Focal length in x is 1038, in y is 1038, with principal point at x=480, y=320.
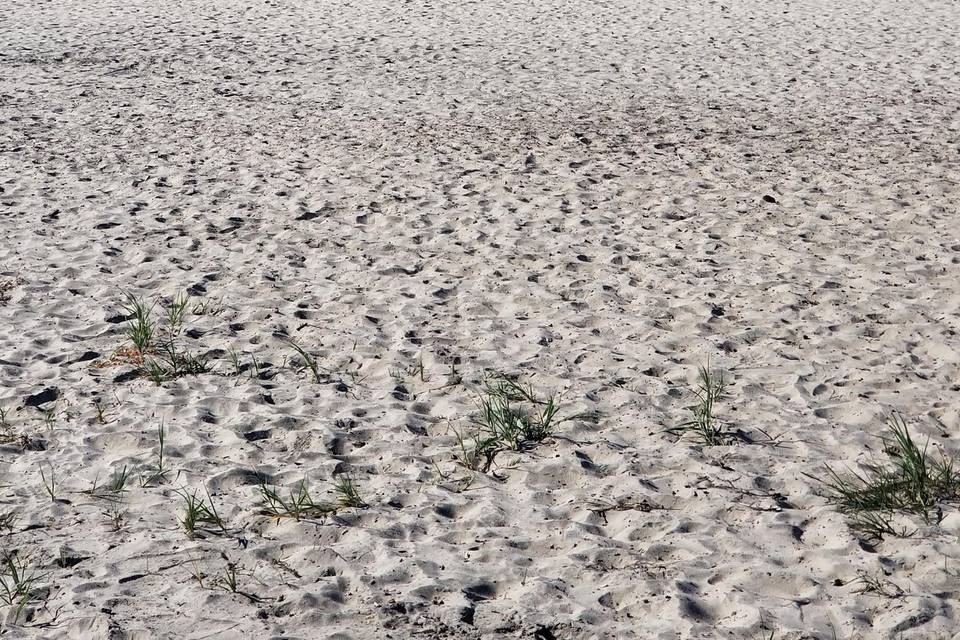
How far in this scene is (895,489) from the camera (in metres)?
4.07

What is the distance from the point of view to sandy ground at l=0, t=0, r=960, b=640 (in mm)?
3623

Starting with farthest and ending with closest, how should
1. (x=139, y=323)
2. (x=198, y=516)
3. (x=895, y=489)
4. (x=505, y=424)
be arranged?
1. (x=139, y=323)
2. (x=505, y=424)
3. (x=895, y=489)
4. (x=198, y=516)

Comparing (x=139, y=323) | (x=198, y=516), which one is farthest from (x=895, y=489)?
(x=139, y=323)

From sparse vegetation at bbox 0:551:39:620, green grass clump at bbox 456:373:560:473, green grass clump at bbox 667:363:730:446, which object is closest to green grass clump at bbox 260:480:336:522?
green grass clump at bbox 456:373:560:473

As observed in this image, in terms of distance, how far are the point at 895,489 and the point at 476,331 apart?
241 centimetres

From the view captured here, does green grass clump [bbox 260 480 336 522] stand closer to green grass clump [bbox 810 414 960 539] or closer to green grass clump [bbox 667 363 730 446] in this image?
green grass clump [bbox 667 363 730 446]

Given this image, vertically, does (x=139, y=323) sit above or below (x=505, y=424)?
below

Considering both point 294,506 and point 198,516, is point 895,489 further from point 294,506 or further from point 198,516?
point 198,516

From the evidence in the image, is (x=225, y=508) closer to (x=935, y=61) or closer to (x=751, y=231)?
(x=751, y=231)

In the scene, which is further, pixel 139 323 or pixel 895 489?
pixel 139 323

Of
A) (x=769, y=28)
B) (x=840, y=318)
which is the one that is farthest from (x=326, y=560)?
(x=769, y=28)

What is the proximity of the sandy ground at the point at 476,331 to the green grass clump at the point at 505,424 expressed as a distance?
0.09 m

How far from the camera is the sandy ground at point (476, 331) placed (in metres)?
3.62

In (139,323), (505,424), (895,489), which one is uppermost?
(895,489)
